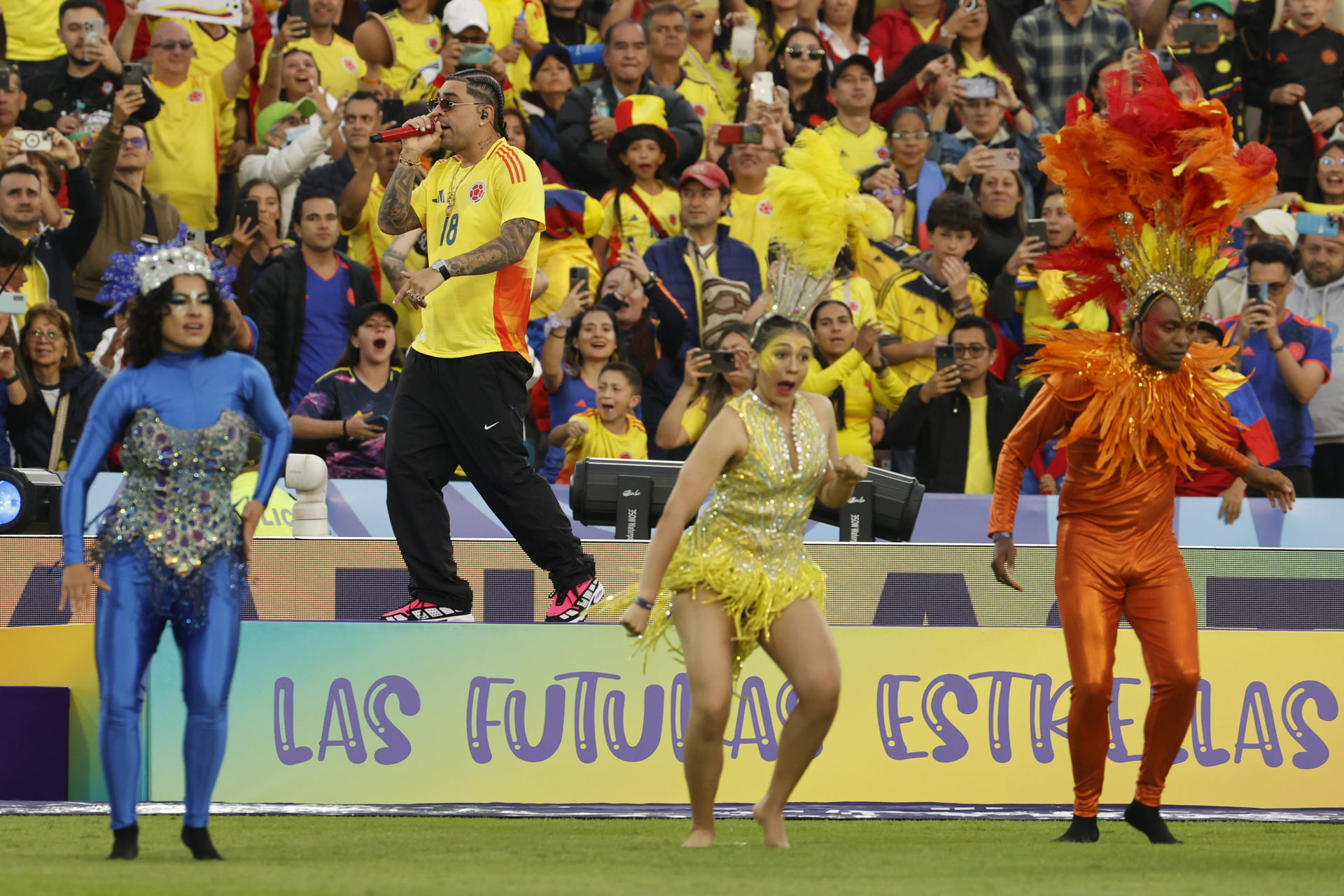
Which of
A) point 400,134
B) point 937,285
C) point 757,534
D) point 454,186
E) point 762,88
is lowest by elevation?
point 757,534

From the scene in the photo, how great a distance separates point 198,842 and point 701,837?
1.60m

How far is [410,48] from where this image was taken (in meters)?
12.2

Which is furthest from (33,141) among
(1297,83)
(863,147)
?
(1297,83)

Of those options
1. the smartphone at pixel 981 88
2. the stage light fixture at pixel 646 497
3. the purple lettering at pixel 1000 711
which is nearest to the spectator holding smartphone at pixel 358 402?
the stage light fixture at pixel 646 497

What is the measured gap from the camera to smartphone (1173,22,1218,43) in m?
13.1

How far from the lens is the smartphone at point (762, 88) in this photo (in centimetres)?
1173

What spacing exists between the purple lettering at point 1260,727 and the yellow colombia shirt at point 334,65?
284 inches

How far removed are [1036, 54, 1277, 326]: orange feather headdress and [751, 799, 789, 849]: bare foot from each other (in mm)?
2247

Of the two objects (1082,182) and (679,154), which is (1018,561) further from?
(679,154)

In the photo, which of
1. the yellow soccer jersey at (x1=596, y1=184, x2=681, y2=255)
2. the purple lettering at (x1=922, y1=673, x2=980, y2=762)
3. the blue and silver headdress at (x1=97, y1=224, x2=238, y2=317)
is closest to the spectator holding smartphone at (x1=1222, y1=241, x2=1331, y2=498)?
the yellow soccer jersey at (x1=596, y1=184, x2=681, y2=255)

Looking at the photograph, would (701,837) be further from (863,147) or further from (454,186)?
(863,147)

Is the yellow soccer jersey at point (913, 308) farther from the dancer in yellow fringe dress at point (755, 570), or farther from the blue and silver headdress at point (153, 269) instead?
the blue and silver headdress at point (153, 269)

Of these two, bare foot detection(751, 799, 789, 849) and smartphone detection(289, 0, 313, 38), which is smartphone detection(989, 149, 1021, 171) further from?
bare foot detection(751, 799, 789, 849)

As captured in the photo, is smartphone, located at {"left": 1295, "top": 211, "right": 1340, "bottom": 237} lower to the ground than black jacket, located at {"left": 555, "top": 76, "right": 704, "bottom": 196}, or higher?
lower
